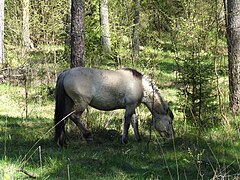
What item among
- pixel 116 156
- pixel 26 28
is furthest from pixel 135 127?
pixel 26 28

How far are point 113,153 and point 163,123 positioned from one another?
1.99m

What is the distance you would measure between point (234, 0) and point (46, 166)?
21.7 ft

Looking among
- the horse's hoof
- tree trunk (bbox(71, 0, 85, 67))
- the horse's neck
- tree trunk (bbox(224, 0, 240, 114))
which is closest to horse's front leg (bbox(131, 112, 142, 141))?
the horse's neck

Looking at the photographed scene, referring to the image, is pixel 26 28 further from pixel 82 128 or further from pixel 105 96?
pixel 82 128

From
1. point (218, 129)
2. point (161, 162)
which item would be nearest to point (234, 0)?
point (218, 129)

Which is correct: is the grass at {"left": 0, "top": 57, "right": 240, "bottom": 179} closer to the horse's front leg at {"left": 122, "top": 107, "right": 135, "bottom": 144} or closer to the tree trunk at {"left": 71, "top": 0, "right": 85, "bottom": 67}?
the horse's front leg at {"left": 122, "top": 107, "right": 135, "bottom": 144}

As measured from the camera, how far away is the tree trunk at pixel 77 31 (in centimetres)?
967

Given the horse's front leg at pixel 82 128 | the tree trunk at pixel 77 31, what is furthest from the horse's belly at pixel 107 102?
the tree trunk at pixel 77 31

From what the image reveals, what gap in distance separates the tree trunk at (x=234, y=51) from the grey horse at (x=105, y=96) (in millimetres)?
2399

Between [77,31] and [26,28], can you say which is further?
[26,28]

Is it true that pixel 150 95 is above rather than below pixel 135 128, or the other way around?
above

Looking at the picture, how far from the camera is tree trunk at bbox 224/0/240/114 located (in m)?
11.2

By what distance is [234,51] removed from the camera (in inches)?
450

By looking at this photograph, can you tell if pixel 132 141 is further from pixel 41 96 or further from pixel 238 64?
pixel 41 96
